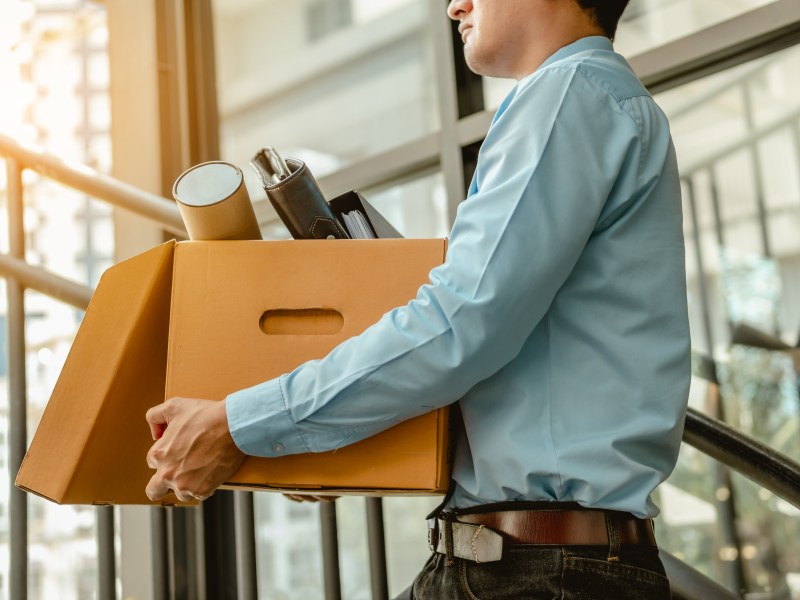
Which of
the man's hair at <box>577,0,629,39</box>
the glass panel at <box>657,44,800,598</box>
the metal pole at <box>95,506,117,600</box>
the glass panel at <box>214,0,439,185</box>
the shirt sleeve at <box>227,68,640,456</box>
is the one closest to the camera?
the shirt sleeve at <box>227,68,640,456</box>

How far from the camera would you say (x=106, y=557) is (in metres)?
1.57

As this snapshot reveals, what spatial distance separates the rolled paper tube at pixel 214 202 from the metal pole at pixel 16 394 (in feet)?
2.70

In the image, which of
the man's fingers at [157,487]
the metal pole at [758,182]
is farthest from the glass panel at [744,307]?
→ the man's fingers at [157,487]

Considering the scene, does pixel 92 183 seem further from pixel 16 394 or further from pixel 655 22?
pixel 655 22

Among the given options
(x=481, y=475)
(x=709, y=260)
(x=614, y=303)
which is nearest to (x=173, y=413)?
(x=481, y=475)

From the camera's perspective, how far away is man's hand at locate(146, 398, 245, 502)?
35.0 inches

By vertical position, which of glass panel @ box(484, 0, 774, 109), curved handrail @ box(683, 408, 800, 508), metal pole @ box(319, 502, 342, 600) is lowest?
metal pole @ box(319, 502, 342, 600)

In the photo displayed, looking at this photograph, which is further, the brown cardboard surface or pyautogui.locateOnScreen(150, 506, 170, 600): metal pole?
pyautogui.locateOnScreen(150, 506, 170, 600): metal pole

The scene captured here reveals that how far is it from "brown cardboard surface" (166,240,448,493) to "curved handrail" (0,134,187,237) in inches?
30.2

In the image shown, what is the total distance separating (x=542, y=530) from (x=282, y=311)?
1.22 feet

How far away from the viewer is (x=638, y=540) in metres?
0.88

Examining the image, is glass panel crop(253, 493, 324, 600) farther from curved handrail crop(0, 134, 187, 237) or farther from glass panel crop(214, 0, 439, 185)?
curved handrail crop(0, 134, 187, 237)

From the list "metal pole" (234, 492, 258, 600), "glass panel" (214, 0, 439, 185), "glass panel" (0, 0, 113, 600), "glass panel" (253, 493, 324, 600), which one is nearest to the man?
"metal pole" (234, 492, 258, 600)

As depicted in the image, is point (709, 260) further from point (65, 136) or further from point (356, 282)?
point (65, 136)
